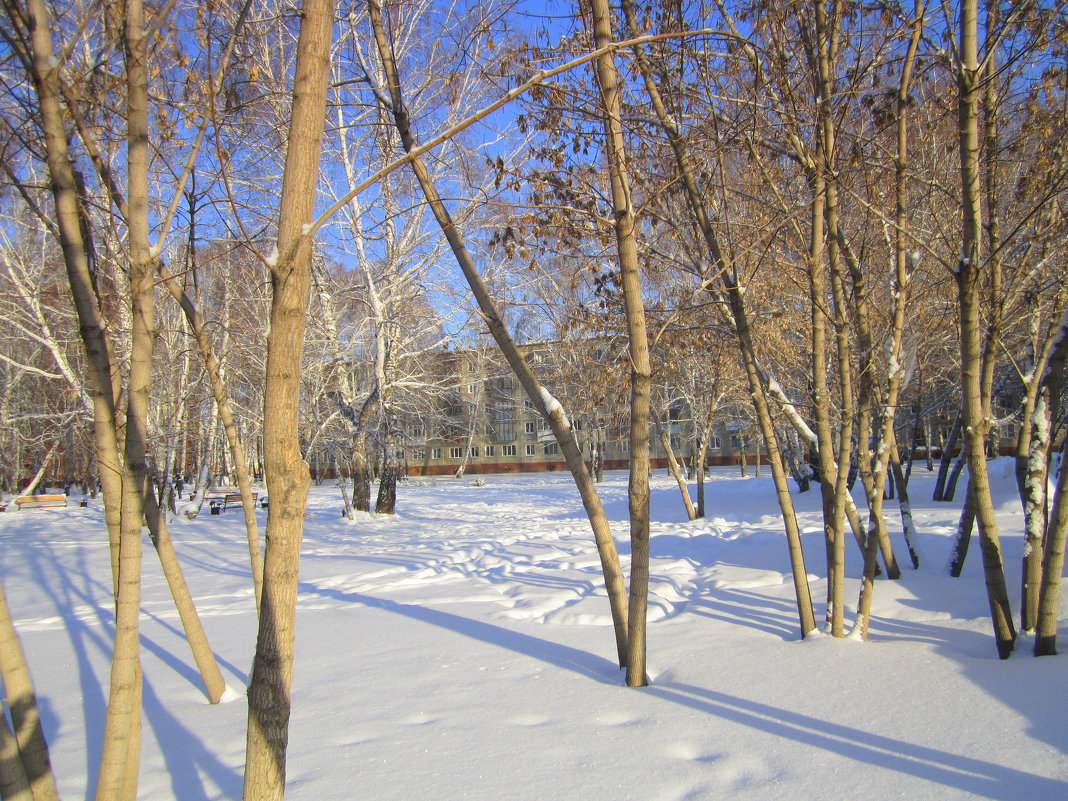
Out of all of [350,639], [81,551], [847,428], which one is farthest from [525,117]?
[81,551]

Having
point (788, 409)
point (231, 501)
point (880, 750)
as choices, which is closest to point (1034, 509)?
point (788, 409)

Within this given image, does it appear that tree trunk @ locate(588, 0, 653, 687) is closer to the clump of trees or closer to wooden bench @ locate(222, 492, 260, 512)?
the clump of trees

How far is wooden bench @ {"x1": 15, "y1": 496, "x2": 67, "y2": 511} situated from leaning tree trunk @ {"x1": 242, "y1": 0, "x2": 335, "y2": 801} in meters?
26.1

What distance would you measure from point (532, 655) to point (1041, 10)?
5042 millimetres

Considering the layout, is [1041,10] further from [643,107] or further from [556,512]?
[556,512]

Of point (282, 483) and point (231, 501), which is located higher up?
point (282, 483)

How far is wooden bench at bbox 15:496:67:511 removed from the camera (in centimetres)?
2291

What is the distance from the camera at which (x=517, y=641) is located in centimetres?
490

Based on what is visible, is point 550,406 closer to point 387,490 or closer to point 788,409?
point 788,409

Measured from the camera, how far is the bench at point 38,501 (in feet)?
75.2

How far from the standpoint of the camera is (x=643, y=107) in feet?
15.4

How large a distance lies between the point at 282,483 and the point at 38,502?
2657cm

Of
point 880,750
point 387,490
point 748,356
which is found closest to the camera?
point 880,750

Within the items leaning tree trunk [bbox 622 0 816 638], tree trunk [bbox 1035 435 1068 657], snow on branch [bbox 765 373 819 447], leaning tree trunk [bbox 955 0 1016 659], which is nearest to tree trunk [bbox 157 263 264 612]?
leaning tree trunk [bbox 622 0 816 638]
